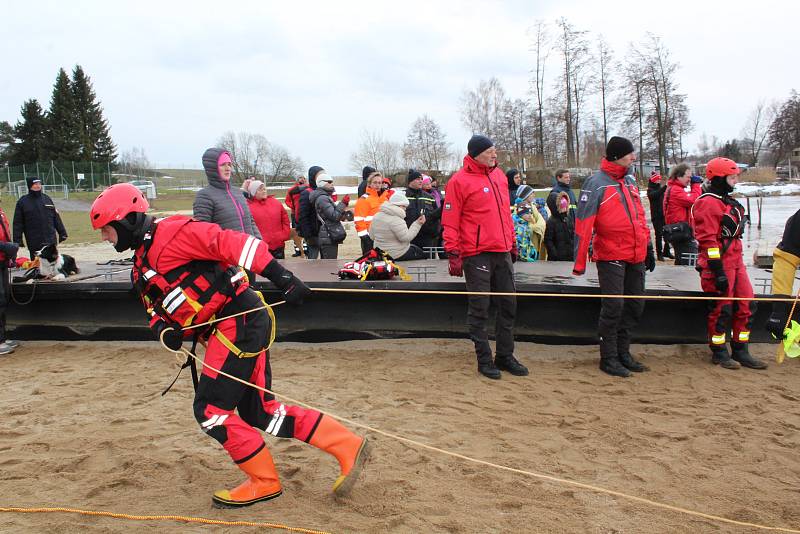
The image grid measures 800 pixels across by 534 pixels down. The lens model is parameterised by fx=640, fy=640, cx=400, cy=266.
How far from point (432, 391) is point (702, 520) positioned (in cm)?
270

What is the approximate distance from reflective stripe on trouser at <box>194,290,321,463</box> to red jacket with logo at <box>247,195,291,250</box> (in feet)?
18.3

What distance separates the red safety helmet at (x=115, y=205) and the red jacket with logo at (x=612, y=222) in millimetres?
4038

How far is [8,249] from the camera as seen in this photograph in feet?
24.3

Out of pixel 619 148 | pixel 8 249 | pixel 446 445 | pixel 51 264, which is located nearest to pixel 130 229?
pixel 446 445

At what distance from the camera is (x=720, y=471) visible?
163 inches

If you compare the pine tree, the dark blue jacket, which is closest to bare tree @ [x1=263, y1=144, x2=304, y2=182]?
the pine tree

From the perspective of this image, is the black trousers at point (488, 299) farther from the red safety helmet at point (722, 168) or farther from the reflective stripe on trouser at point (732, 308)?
the red safety helmet at point (722, 168)

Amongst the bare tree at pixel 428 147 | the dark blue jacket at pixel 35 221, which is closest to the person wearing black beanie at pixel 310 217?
the dark blue jacket at pixel 35 221

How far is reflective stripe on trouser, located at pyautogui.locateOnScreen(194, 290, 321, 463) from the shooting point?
368 cm

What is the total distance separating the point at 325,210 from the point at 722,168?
5184 millimetres

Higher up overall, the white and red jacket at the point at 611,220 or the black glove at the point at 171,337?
the white and red jacket at the point at 611,220

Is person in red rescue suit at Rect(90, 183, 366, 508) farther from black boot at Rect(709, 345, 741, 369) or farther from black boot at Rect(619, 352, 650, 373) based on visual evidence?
black boot at Rect(709, 345, 741, 369)

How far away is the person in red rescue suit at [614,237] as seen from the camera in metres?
6.06

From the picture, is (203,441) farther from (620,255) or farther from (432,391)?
(620,255)
